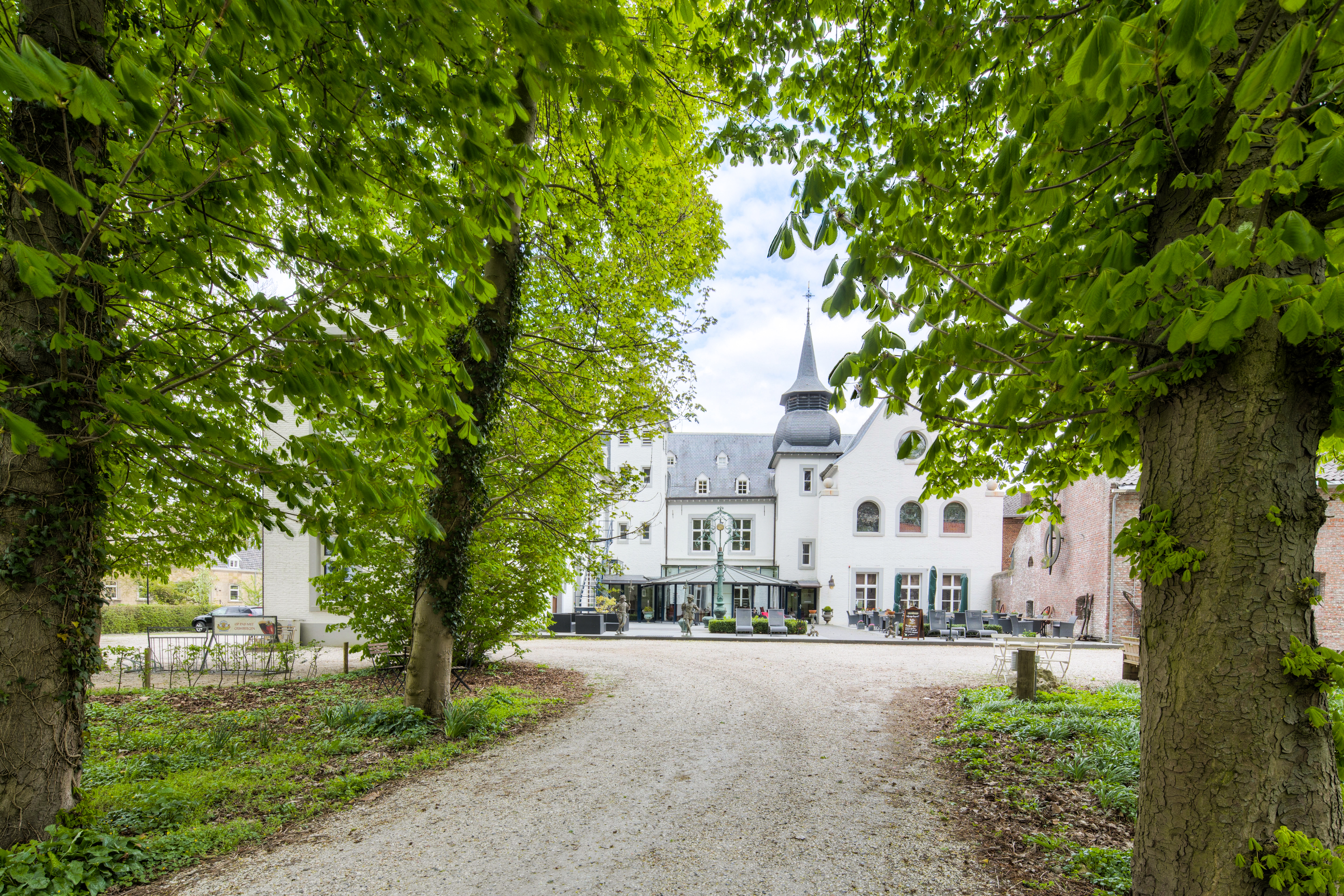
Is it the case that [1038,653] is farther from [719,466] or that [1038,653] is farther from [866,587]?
[719,466]

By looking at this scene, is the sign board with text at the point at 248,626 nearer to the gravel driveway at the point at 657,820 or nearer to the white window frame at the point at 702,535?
the gravel driveway at the point at 657,820

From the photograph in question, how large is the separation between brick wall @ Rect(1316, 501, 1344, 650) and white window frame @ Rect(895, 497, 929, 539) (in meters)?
14.6

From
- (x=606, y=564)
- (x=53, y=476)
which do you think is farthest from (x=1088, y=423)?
(x=606, y=564)

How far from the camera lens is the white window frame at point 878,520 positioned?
103ft

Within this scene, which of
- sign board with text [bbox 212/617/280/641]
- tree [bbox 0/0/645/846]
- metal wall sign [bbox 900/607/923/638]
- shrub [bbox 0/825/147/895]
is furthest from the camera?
metal wall sign [bbox 900/607/923/638]

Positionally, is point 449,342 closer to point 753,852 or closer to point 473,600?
point 473,600

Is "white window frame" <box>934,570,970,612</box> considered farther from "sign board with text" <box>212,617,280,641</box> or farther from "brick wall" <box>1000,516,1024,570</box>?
"sign board with text" <box>212,617,280,641</box>

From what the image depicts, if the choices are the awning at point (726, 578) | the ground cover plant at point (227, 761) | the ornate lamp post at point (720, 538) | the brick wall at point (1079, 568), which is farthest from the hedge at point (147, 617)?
the brick wall at point (1079, 568)

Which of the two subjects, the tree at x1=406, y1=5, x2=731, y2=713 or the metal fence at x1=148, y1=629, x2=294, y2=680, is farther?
the metal fence at x1=148, y1=629, x2=294, y2=680

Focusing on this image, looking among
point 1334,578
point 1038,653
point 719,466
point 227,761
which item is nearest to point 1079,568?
point 1334,578

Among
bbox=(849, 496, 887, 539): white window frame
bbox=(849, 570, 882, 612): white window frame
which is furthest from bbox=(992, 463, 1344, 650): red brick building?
bbox=(849, 496, 887, 539): white window frame

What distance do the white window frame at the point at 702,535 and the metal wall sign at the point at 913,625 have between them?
13472mm

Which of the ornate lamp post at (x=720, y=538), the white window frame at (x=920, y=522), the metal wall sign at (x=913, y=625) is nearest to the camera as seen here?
the metal wall sign at (x=913, y=625)

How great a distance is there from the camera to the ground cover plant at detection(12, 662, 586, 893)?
416 centimetres
